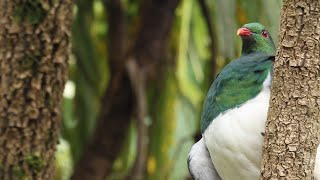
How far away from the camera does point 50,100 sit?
8.48ft

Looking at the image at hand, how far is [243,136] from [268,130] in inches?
12.8

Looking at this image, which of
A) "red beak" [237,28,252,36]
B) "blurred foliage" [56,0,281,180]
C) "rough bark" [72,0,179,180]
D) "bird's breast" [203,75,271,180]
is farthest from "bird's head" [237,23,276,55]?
"rough bark" [72,0,179,180]

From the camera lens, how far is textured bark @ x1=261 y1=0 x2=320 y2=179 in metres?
1.69

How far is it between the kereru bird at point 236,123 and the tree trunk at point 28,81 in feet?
1.84

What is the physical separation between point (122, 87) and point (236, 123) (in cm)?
182

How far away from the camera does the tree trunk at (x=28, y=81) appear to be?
2.55 metres

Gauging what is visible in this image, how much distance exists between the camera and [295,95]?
1.70m

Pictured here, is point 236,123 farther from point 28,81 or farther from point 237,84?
point 28,81

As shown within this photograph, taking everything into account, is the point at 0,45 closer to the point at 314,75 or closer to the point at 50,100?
the point at 50,100

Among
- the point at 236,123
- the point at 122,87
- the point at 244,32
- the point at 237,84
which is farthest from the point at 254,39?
the point at 122,87

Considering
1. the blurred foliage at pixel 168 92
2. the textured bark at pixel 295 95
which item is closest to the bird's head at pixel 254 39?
the textured bark at pixel 295 95

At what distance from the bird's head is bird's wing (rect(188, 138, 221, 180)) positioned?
11.8 inches

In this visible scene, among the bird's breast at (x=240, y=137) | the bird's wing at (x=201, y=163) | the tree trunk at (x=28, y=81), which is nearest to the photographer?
the bird's breast at (x=240, y=137)

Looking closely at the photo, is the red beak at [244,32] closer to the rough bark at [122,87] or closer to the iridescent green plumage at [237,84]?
the iridescent green plumage at [237,84]
